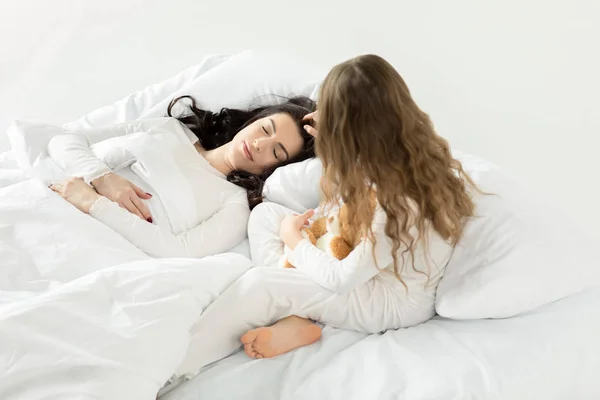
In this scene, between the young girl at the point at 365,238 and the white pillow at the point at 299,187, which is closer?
the young girl at the point at 365,238

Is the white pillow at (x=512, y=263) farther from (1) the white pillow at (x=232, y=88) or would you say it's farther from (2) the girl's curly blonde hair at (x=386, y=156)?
(1) the white pillow at (x=232, y=88)

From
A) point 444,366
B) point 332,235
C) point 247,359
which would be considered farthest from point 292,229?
point 444,366

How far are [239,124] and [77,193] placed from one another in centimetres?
54

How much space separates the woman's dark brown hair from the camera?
187cm

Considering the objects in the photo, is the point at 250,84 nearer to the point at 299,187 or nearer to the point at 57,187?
the point at 299,187

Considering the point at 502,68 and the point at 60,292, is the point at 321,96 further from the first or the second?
the point at 502,68

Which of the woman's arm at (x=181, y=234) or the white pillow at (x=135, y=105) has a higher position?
the white pillow at (x=135, y=105)

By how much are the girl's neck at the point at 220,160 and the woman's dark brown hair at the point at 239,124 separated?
2cm

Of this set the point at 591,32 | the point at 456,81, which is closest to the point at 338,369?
the point at 456,81

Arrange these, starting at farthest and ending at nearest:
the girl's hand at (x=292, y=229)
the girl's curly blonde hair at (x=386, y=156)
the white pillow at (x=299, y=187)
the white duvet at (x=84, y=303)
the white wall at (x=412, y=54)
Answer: the white wall at (x=412, y=54) → the white pillow at (x=299, y=187) → the girl's hand at (x=292, y=229) → the girl's curly blonde hair at (x=386, y=156) → the white duvet at (x=84, y=303)

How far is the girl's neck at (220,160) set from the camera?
6.22 feet

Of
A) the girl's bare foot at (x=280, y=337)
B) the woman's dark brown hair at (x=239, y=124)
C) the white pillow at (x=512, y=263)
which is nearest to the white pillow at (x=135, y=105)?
the woman's dark brown hair at (x=239, y=124)

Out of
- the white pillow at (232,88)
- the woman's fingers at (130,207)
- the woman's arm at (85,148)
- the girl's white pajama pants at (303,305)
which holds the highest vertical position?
the white pillow at (232,88)

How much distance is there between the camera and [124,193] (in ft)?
5.49
